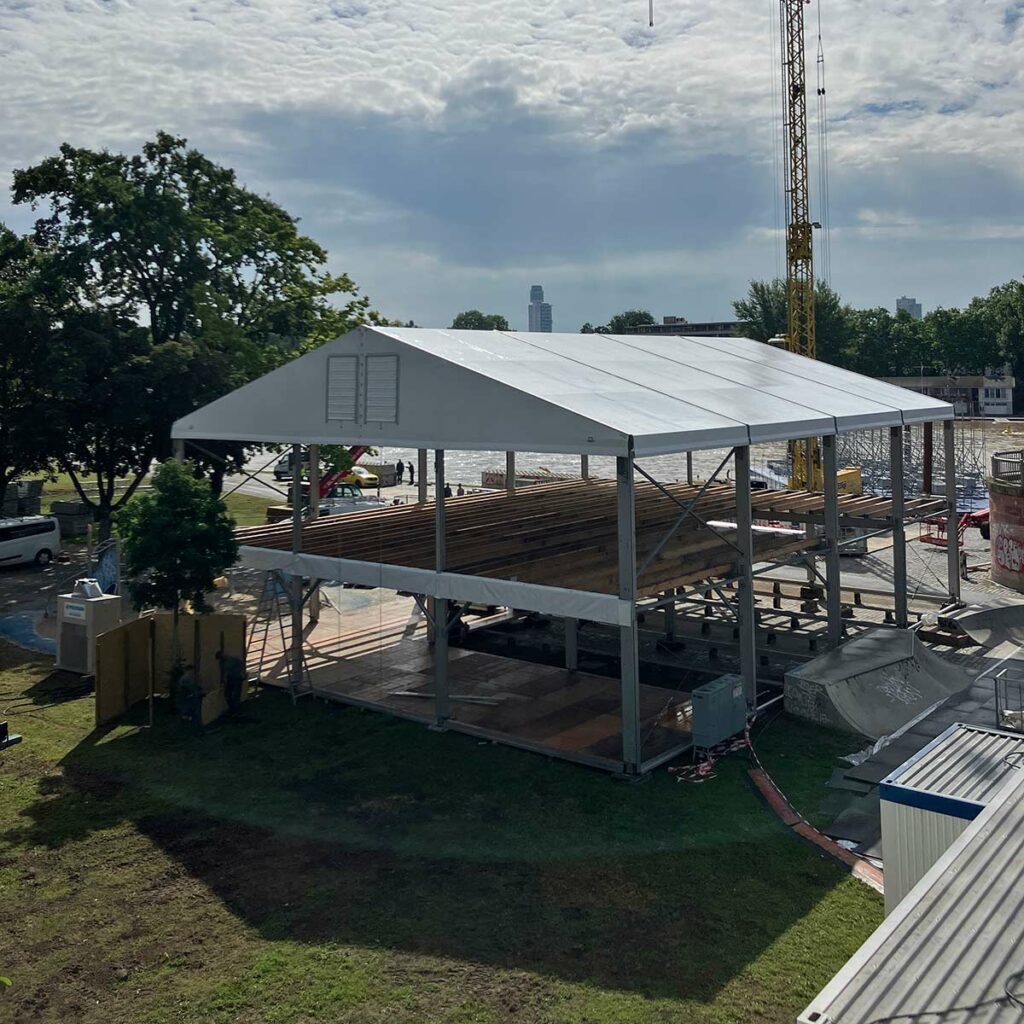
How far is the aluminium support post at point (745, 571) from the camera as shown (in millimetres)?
17500

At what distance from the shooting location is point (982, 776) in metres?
10.1

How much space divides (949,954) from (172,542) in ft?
48.1

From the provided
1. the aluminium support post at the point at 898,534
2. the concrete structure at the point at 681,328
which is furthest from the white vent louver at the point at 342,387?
the concrete structure at the point at 681,328

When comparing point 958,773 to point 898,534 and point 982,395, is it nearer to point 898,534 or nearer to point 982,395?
point 898,534

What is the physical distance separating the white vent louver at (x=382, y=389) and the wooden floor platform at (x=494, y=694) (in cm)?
537

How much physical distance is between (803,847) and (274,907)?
21.3 ft

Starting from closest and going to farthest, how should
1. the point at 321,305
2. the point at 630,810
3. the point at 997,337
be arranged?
the point at 630,810, the point at 321,305, the point at 997,337

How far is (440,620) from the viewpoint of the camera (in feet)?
58.4

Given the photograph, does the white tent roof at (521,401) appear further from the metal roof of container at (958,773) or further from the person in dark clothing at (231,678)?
the metal roof of container at (958,773)

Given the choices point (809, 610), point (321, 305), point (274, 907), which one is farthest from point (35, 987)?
point (321, 305)

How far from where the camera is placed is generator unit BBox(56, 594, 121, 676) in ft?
69.7

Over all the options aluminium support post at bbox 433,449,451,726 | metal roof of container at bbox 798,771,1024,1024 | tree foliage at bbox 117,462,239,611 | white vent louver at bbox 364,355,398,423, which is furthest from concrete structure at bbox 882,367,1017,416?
metal roof of container at bbox 798,771,1024,1024

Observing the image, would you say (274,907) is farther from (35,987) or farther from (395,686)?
(395,686)

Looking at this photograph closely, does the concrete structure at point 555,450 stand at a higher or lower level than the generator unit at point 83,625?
higher
